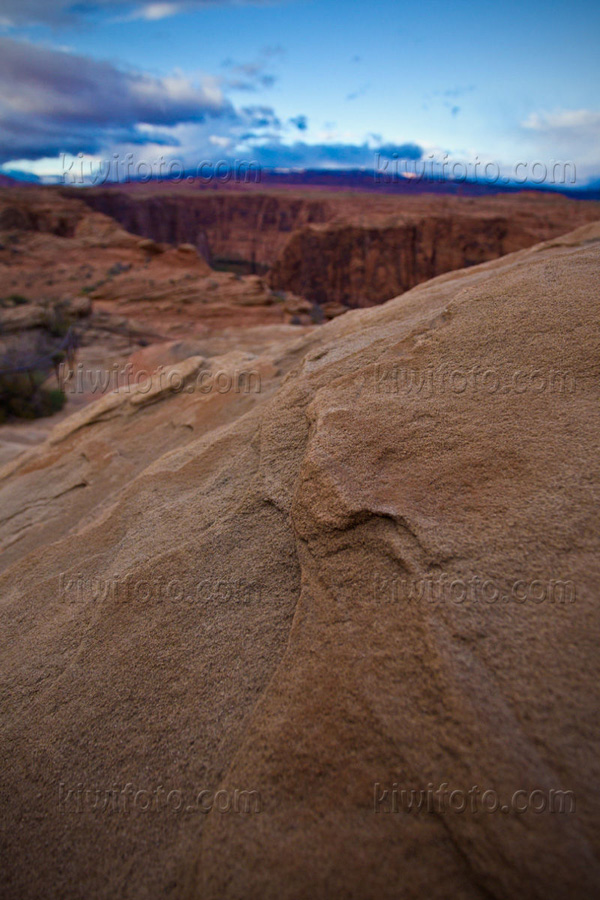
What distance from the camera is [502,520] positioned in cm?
147

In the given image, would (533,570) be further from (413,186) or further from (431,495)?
(413,186)

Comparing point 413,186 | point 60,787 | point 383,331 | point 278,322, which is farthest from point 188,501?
point 413,186

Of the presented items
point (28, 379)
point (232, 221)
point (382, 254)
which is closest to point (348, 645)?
point (28, 379)

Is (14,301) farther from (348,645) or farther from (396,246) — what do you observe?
(348,645)

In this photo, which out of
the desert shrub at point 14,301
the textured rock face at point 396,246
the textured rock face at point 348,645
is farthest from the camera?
the textured rock face at point 396,246

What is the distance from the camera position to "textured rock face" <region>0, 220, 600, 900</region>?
1090mm

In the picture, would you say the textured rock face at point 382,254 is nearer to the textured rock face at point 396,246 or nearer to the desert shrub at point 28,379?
the textured rock face at point 396,246

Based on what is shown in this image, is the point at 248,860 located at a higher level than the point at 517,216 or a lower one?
lower

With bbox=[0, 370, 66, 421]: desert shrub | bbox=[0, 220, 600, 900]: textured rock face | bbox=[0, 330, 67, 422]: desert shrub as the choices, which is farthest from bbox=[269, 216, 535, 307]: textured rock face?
bbox=[0, 220, 600, 900]: textured rock face

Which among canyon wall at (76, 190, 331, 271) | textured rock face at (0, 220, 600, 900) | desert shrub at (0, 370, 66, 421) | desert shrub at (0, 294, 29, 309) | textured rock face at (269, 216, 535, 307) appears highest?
canyon wall at (76, 190, 331, 271)

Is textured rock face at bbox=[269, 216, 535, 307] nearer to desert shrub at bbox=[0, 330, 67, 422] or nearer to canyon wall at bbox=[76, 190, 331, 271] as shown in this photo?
canyon wall at bbox=[76, 190, 331, 271]

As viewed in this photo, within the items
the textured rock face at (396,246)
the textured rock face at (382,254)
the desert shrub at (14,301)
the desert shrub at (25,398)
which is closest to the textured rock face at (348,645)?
the desert shrub at (25,398)

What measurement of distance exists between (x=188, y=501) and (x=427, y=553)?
129 centimetres

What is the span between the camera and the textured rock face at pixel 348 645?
1.09m
